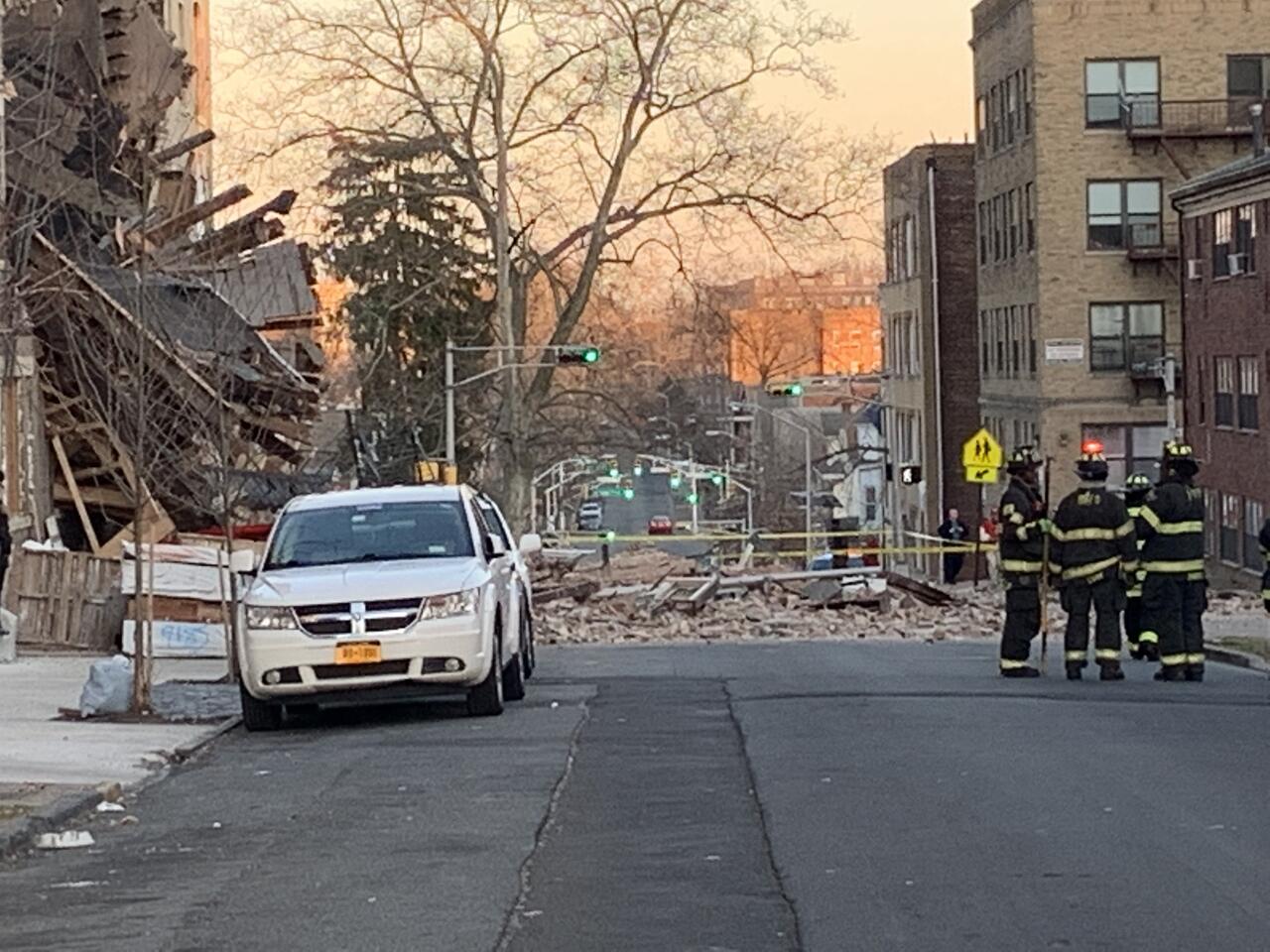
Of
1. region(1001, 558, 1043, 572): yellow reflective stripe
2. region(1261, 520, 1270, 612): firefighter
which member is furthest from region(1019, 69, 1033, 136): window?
region(1001, 558, 1043, 572): yellow reflective stripe

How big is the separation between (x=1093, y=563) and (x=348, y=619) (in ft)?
22.0

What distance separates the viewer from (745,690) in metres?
19.0

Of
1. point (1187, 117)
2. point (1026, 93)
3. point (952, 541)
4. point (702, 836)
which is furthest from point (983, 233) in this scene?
point (702, 836)

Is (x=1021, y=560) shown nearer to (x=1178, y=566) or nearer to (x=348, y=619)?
(x=1178, y=566)

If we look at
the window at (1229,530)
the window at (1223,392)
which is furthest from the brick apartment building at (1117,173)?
the window at (1229,530)

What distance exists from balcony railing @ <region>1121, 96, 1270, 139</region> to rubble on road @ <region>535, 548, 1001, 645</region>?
2113 centimetres

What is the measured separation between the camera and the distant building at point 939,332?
70812 millimetres

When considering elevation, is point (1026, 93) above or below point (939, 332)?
above

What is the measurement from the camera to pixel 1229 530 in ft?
158

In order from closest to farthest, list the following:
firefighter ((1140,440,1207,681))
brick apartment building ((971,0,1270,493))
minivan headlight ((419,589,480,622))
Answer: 1. minivan headlight ((419,589,480,622))
2. firefighter ((1140,440,1207,681))
3. brick apartment building ((971,0,1270,493))

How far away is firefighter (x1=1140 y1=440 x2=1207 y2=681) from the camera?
66.8ft

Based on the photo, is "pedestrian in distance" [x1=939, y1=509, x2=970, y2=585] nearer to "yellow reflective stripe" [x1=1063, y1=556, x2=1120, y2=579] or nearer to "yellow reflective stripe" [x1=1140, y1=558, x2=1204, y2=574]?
"yellow reflective stripe" [x1=1140, y1=558, x2=1204, y2=574]

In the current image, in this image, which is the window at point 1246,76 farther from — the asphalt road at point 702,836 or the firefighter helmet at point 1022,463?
the asphalt road at point 702,836

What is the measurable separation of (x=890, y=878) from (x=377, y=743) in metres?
6.86
